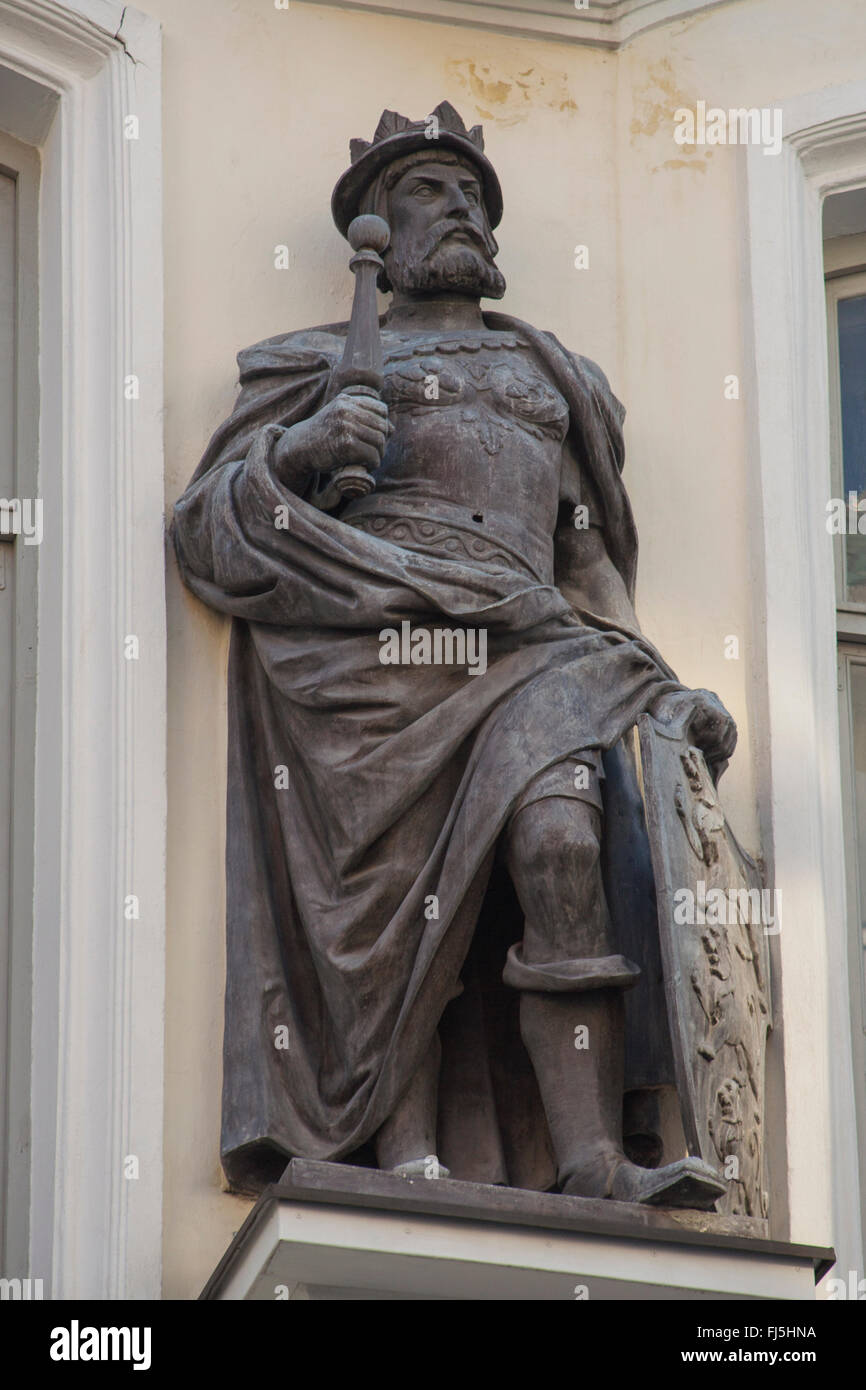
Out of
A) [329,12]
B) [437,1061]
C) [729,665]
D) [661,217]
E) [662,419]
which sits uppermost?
[329,12]


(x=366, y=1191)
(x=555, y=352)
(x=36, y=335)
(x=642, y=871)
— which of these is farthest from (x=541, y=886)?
(x=36, y=335)

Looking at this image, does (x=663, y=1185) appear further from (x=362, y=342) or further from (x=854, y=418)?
(x=854, y=418)

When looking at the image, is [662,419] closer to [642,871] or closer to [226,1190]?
[642,871]

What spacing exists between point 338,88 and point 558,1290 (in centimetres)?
275

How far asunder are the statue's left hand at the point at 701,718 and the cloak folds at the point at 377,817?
1.9 inches

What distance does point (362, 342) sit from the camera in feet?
20.1

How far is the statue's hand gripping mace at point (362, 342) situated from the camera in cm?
605

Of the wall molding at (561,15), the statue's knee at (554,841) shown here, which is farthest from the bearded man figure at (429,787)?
the wall molding at (561,15)

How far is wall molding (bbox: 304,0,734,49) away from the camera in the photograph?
280 inches

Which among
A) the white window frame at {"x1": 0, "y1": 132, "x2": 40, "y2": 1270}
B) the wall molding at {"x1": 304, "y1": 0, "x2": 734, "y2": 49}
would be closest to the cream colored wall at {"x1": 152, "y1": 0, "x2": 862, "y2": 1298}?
the wall molding at {"x1": 304, "y1": 0, "x2": 734, "y2": 49}

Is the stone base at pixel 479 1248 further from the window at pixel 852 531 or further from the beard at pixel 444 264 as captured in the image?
the beard at pixel 444 264

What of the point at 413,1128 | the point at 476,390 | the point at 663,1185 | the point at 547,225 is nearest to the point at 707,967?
the point at 663,1185

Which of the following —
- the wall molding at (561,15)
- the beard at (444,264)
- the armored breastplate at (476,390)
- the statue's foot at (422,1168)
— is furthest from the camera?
the wall molding at (561,15)

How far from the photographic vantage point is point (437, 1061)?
5836mm
